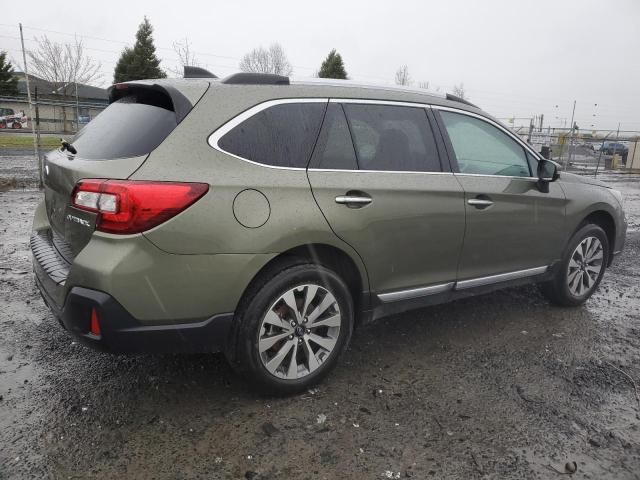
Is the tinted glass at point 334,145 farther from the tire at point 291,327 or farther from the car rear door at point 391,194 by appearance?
the tire at point 291,327

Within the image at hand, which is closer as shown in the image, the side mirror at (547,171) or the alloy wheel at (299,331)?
the alloy wheel at (299,331)

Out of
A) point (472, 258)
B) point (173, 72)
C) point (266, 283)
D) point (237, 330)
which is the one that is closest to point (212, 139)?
point (266, 283)

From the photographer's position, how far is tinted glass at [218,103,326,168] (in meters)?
2.66

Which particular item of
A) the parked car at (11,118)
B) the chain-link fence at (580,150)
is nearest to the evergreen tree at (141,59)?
the parked car at (11,118)

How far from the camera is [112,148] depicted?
8.61ft

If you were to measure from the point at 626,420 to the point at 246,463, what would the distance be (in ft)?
7.01

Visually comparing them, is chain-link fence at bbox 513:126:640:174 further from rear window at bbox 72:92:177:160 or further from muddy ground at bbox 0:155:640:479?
rear window at bbox 72:92:177:160

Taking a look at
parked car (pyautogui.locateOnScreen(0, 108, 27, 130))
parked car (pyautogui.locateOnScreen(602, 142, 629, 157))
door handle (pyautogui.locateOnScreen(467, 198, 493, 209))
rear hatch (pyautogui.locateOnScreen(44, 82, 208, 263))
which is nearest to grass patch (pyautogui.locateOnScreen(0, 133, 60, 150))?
parked car (pyautogui.locateOnScreen(0, 108, 27, 130))

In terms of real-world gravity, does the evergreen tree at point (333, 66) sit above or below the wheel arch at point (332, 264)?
above

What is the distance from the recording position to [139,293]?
92.2 inches

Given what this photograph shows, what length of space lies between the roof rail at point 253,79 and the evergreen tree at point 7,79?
44.2m

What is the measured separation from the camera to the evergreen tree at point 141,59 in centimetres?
3788

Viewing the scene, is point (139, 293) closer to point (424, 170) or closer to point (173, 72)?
point (424, 170)

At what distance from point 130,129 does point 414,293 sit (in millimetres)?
2006
